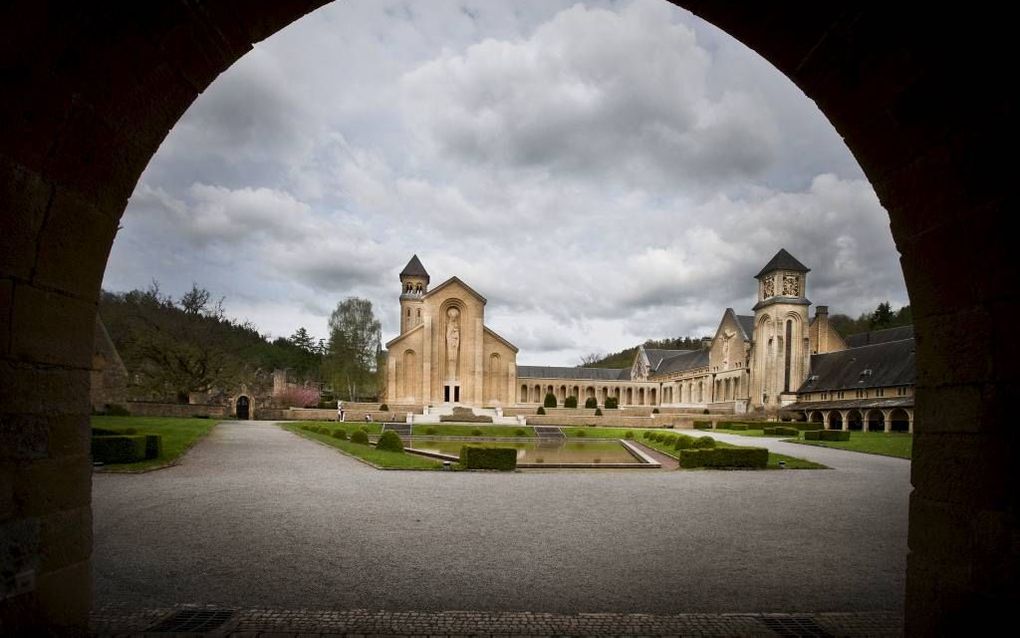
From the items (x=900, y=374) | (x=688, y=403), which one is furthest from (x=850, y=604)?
(x=688, y=403)

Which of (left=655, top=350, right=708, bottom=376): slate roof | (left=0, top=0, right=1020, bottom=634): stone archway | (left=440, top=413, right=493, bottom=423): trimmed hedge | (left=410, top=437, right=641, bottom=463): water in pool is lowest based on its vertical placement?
(left=440, top=413, right=493, bottom=423): trimmed hedge

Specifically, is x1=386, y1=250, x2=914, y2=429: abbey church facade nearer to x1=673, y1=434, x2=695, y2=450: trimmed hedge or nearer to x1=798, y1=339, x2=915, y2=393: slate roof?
x1=798, y1=339, x2=915, y2=393: slate roof

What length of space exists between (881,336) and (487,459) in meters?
57.3

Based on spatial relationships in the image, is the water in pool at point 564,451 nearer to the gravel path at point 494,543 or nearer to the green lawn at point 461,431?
the green lawn at point 461,431

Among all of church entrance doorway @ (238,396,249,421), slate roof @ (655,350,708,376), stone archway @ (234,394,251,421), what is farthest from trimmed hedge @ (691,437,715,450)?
slate roof @ (655,350,708,376)

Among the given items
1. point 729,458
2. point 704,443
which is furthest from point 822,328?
point 729,458

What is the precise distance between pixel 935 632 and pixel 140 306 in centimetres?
4728

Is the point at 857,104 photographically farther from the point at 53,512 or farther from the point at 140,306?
the point at 140,306

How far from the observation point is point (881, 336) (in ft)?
192

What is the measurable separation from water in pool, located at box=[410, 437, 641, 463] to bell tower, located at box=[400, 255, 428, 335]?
41.5 m

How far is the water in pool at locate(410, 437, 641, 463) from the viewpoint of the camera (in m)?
20.8

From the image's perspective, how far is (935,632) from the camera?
10.9 ft

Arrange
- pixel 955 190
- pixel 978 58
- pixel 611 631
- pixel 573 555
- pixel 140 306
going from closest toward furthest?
pixel 978 58
pixel 955 190
pixel 611 631
pixel 573 555
pixel 140 306

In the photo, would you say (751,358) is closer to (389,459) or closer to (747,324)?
(747,324)
